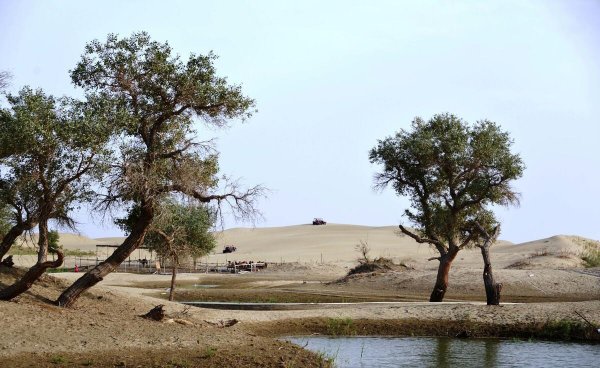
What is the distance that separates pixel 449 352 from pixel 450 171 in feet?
52.8

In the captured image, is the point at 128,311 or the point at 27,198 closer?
the point at 27,198

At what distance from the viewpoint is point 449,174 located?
36344 mm

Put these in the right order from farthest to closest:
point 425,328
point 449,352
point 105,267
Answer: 1. point 425,328
2. point 105,267
3. point 449,352

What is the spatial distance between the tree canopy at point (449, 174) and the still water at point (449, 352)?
451 inches

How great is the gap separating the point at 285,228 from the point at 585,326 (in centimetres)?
13845

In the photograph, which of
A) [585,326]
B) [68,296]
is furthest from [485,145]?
[68,296]

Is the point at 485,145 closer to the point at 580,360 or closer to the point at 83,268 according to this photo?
the point at 580,360

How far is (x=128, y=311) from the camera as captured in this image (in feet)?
80.0

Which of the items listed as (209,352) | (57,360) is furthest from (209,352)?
(57,360)

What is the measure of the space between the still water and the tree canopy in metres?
11.4

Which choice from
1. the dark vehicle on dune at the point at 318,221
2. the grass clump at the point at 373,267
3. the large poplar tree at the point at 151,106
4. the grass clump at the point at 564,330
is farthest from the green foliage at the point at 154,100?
the dark vehicle on dune at the point at 318,221

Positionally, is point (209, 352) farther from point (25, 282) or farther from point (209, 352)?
point (25, 282)

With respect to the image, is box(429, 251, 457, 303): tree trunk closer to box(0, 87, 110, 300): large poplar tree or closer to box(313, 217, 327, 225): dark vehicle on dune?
box(0, 87, 110, 300): large poplar tree

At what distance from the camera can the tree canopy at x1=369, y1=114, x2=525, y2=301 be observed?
116ft
